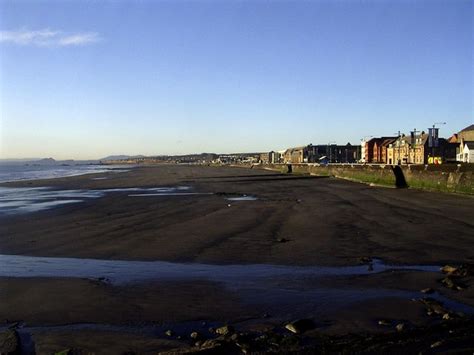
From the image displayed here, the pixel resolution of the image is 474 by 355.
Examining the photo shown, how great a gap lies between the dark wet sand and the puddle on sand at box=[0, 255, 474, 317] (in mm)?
355

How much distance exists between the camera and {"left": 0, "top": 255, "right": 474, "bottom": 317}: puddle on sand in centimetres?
847

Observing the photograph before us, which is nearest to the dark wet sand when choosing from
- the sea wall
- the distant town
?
the sea wall

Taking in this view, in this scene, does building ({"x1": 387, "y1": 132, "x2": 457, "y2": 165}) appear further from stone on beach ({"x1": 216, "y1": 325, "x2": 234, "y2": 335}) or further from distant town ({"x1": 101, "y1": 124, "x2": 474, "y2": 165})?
stone on beach ({"x1": 216, "y1": 325, "x2": 234, "y2": 335})

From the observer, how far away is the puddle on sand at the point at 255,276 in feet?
27.8

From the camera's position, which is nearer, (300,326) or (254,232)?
(300,326)

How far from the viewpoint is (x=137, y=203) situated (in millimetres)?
27422

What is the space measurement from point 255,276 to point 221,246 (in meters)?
3.47

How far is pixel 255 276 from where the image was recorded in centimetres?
1040

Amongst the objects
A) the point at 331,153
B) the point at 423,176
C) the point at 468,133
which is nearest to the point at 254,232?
the point at 423,176

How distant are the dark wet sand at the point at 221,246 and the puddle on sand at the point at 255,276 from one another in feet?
1.16

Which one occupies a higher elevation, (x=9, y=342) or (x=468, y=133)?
(x=468, y=133)

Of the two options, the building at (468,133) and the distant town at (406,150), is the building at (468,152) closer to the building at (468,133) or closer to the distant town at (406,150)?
the distant town at (406,150)

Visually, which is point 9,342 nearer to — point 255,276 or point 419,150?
point 255,276

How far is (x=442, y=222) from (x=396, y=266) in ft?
25.1
